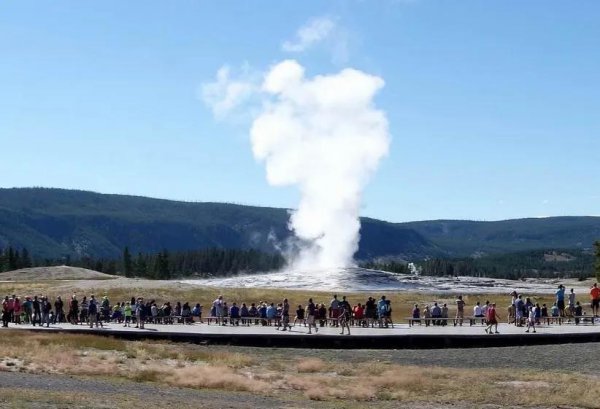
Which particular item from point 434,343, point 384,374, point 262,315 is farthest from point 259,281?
point 384,374

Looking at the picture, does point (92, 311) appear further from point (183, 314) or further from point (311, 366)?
point (311, 366)

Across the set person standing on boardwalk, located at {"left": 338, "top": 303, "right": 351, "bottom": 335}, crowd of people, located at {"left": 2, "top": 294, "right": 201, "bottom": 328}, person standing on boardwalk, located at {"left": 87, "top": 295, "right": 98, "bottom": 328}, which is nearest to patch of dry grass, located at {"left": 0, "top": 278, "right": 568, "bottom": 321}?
crowd of people, located at {"left": 2, "top": 294, "right": 201, "bottom": 328}

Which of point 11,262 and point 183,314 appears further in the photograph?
point 11,262

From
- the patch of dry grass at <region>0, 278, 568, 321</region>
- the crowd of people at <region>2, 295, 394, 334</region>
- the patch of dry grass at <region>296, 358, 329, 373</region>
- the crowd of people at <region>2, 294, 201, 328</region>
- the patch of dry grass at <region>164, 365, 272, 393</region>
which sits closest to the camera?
the patch of dry grass at <region>164, 365, 272, 393</region>

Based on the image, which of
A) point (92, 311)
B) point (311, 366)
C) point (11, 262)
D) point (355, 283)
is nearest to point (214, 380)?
point (311, 366)

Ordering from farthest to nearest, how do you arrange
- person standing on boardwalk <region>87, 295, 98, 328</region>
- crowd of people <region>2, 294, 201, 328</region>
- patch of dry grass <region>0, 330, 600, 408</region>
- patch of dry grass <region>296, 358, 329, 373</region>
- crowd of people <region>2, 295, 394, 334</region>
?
crowd of people <region>2, 294, 201, 328</region> < crowd of people <region>2, 295, 394, 334</region> < person standing on boardwalk <region>87, 295, 98, 328</region> < patch of dry grass <region>296, 358, 329, 373</region> < patch of dry grass <region>0, 330, 600, 408</region>

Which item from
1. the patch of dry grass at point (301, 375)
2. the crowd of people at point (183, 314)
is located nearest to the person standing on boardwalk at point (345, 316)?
the crowd of people at point (183, 314)

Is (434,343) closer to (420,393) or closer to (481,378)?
(481,378)

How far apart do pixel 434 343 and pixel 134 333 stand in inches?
576

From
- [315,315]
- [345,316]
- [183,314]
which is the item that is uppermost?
[345,316]

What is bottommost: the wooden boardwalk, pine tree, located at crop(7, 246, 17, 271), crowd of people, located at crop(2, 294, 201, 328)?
the wooden boardwalk

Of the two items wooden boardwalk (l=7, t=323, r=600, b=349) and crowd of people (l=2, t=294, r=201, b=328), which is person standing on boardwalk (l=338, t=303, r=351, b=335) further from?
crowd of people (l=2, t=294, r=201, b=328)

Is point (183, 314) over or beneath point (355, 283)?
beneath

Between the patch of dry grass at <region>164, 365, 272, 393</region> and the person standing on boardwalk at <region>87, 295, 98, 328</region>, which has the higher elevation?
the person standing on boardwalk at <region>87, 295, 98, 328</region>
